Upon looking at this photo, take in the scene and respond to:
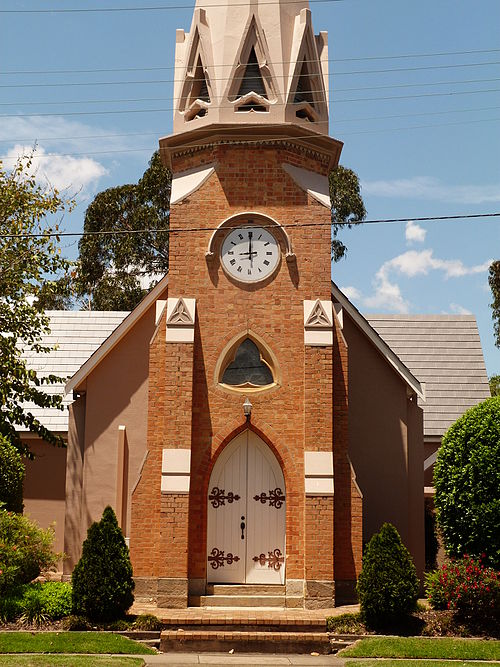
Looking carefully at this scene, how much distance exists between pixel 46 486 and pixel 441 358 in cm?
1216

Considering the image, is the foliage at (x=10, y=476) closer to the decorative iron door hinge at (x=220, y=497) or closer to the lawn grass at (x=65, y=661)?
the decorative iron door hinge at (x=220, y=497)

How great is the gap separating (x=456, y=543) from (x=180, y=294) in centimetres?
717

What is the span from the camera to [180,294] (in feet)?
58.5

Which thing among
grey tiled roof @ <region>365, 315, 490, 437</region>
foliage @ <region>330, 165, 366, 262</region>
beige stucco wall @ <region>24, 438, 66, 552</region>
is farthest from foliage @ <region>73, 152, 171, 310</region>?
beige stucco wall @ <region>24, 438, 66, 552</region>

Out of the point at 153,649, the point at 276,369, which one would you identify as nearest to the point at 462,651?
the point at 153,649

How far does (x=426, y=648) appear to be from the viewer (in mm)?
13852

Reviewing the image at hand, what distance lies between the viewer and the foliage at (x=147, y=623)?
1476 cm

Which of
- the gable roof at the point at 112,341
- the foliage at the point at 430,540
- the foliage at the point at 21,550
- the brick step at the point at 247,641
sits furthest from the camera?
the foliage at the point at 430,540

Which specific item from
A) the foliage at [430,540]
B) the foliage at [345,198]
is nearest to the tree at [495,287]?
the foliage at [345,198]

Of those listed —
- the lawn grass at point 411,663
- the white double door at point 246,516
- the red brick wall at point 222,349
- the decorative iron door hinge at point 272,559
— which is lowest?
the lawn grass at point 411,663

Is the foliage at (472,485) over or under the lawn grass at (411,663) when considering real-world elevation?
over

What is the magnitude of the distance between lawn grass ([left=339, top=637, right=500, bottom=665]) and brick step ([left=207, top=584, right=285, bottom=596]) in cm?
285

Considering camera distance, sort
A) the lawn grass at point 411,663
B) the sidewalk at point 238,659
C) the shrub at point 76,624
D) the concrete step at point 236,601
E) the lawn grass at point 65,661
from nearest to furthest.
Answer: the lawn grass at point 65,661 → the lawn grass at point 411,663 → the sidewalk at point 238,659 → the shrub at point 76,624 → the concrete step at point 236,601

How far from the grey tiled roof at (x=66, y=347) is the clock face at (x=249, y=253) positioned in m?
7.09
